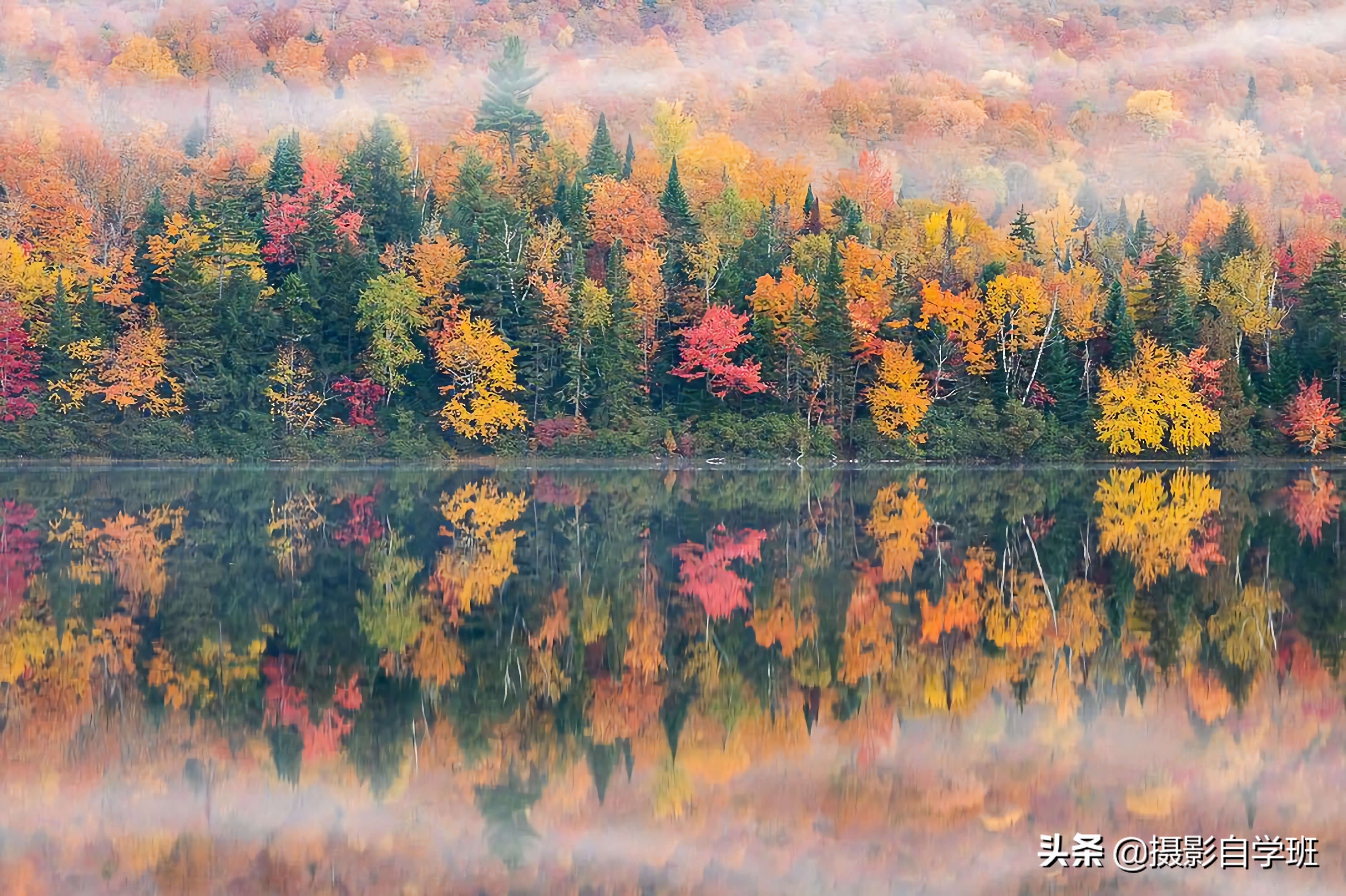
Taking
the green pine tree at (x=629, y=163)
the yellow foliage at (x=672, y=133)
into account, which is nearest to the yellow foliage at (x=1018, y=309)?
the green pine tree at (x=629, y=163)

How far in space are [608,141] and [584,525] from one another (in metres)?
48.6

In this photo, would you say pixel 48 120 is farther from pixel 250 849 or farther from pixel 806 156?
pixel 250 849

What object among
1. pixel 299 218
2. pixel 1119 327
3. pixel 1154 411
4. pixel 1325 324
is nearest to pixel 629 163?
pixel 299 218

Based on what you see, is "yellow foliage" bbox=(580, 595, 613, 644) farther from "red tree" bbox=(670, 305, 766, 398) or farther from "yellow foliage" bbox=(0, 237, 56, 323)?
"yellow foliage" bbox=(0, 237, 56, 323)

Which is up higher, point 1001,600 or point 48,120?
point 48,120

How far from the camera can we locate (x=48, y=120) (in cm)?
9306

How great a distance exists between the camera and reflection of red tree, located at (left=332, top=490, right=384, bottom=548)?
1150 inches

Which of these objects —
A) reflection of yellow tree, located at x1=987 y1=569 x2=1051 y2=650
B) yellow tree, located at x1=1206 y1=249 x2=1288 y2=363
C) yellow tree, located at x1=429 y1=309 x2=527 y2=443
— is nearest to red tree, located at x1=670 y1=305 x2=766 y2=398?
yellow tree, located at x1=429 y1=309 x2=527 y2=443

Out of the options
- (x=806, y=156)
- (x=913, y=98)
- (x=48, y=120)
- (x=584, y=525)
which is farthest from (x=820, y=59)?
(x=584, y=525)

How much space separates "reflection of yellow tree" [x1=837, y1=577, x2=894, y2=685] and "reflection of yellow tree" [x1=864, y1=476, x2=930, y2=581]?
2.30 metres

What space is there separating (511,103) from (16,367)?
39.6 meters

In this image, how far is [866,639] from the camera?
A: 1866cm

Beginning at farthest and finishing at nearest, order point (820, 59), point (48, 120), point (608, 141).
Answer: point (820, 59), point (48, 120), point (608, 141)

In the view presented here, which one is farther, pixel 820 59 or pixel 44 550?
pixel 820 59
